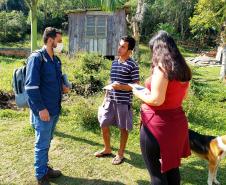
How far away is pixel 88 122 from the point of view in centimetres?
749

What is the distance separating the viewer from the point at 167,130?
140 inches

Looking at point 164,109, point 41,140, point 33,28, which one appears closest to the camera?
point 164,109

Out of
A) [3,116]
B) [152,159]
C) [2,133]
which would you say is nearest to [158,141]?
[152,159]

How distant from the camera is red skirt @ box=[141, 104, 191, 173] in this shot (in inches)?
140

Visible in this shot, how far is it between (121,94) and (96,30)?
14047 mm

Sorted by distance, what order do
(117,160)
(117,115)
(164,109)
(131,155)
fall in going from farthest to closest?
(131,155) < (117,160) < (117,115) < (164,109)

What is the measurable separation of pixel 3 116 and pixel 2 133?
1075 millimetres

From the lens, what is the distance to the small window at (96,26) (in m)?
19.0

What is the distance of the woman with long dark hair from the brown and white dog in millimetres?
1372

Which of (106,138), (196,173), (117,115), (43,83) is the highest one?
(43,83)

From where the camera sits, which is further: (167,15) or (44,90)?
(167,15)

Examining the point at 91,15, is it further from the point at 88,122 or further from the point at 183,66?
the point at 183,66

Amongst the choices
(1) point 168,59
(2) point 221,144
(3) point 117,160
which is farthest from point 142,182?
(1) point 168,59

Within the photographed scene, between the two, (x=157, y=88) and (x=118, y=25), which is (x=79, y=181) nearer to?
(x=157, y=88)
